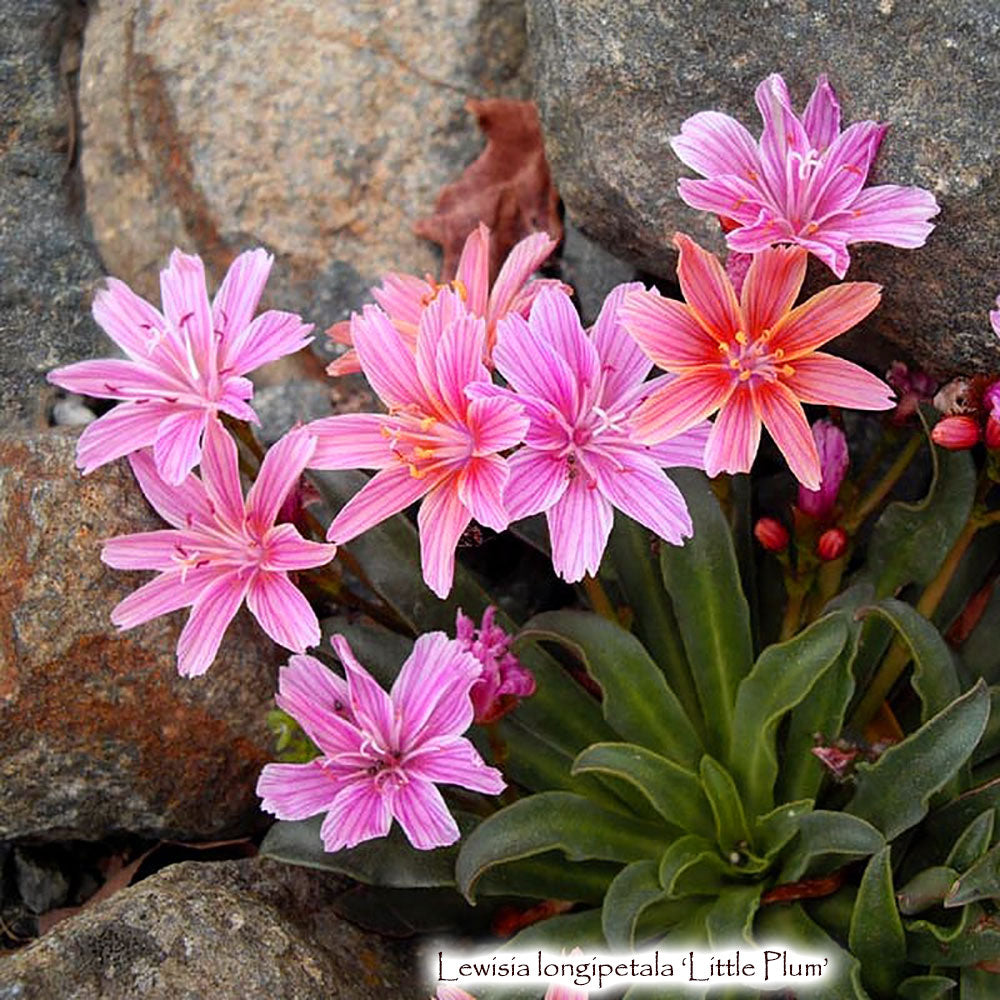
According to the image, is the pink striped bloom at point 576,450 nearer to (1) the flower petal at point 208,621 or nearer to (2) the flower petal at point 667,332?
(2) the flower petal at point 667,332

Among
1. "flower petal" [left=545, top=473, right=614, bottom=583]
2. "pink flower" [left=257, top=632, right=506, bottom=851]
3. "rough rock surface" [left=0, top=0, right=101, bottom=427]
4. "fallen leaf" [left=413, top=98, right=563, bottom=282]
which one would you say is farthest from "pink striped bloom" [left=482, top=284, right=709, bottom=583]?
"rough rock surface" [left=0, top=0, right=101, bottom=427]

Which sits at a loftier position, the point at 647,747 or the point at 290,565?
the point at 290,565

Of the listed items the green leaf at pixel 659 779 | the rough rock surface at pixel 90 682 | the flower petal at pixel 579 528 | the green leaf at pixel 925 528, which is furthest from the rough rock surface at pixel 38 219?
the green leaf at pixel 925 528

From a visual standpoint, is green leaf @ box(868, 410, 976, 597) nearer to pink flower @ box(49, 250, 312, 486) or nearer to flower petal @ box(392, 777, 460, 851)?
flower petal @ box(392, 777, 460, 851)

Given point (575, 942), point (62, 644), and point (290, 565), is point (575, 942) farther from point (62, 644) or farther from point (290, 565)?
point (62, 644)

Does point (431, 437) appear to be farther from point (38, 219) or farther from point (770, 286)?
point (38, 219)

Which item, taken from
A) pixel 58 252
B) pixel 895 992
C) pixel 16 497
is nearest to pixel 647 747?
pixel 895 992
